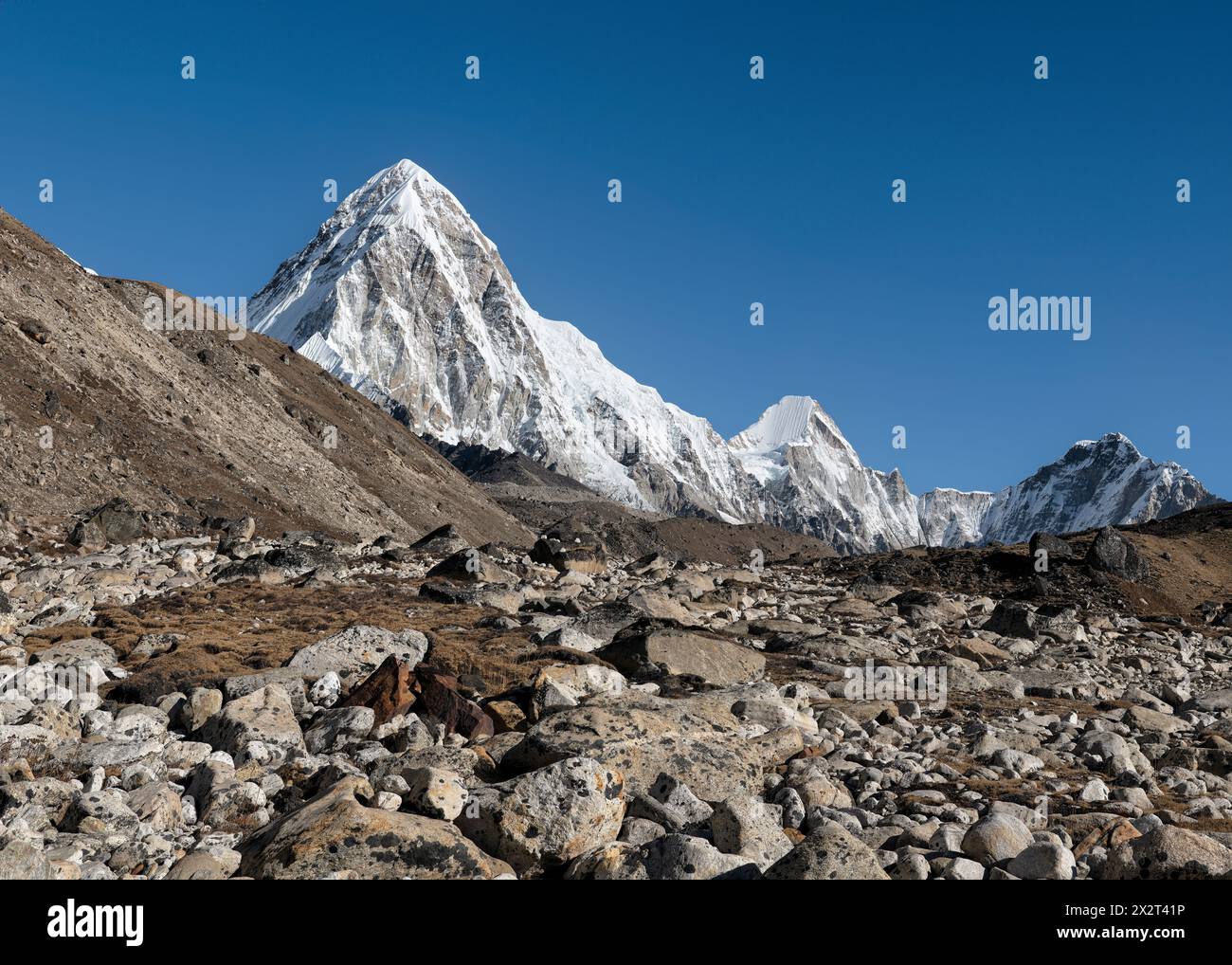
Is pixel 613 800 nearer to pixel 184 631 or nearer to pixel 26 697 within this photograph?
pixel 26 697

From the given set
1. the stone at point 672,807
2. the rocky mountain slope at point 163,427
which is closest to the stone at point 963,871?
the stone at point 672,807

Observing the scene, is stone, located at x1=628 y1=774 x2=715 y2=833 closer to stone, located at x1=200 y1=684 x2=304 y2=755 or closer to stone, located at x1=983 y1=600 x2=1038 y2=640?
stone, located at x1=200 y1=684 x2=304 y2=755

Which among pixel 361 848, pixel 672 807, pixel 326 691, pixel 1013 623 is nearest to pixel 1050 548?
pixel 1013 623

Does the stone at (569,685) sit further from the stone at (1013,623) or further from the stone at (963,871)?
the stone at (1013,623)

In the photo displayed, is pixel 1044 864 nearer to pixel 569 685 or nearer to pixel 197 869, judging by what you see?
pixel 197 869

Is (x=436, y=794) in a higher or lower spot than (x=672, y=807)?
higher

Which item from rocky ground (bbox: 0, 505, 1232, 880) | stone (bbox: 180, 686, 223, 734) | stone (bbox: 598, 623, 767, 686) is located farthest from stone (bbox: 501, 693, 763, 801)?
stone (bbox: 598, 623, 767, 686)
